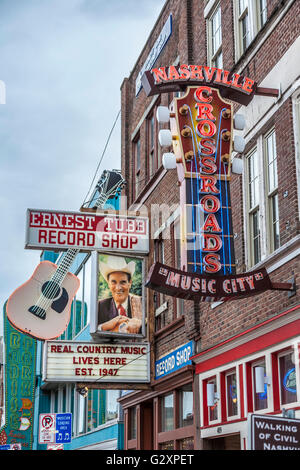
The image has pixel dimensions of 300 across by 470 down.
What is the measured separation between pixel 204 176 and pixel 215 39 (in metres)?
5.11

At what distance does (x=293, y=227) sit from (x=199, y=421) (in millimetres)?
5144

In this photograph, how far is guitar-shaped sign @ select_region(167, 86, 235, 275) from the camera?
1273 centimetres

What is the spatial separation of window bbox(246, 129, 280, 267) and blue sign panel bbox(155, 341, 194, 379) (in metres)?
3.24

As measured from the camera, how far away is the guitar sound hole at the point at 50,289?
1952cm

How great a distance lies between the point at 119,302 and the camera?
18.4 metres

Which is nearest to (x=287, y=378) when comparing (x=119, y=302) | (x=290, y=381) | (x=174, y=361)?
(x=290, y=381)

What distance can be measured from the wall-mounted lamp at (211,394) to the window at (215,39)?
6.72m

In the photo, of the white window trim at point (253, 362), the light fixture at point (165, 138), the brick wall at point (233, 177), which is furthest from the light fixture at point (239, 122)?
the white window trim at point (253, 362)

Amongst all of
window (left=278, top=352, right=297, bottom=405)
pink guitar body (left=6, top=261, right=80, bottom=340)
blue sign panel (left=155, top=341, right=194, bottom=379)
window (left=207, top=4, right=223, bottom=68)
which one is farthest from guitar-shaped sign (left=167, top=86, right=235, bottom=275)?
pink guitar body (left=6, top=261, right=80, bottom=340)

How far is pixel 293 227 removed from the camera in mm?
12289

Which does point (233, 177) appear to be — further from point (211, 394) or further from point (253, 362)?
point (211, 394)

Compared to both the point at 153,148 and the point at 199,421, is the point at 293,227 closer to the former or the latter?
the point at 199,421

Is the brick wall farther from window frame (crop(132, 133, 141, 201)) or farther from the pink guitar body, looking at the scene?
→ the pink guitar body

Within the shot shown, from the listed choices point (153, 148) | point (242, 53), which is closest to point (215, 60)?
point (242, 53)
